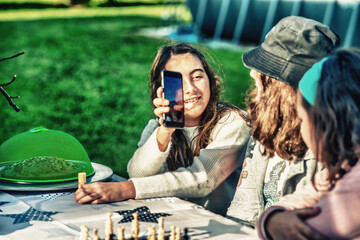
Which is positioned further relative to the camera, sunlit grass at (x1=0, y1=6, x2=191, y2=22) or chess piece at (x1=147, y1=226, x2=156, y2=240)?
sunlit grass at (x1=0, y1=6, x2=191, y2=22)

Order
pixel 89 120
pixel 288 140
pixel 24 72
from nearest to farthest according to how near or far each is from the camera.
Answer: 1. pixel 288 140
2. pixel 89 120
3. pixel 24 72

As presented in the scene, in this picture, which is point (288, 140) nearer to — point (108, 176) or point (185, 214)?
point (185, 214)

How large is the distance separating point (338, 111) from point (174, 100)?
1.09 metres

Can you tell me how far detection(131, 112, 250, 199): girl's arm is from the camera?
255cm

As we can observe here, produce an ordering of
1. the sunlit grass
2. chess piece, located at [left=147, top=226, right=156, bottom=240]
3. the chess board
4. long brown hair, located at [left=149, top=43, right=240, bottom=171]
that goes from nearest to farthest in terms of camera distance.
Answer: chess piece, located at [left=147, top=226, right=156, bottom=240], the chess board, long brown hair, located at [left=149, top=43, right=240, bottom=171], the sunlit grass

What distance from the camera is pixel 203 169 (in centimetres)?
271

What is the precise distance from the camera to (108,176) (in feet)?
9.16

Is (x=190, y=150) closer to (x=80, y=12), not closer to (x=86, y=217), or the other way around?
(x=86, y=217)

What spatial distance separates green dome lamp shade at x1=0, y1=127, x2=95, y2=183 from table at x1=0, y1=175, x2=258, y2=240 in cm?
16

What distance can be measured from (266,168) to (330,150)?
1.03m

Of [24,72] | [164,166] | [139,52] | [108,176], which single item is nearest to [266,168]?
[164,166]

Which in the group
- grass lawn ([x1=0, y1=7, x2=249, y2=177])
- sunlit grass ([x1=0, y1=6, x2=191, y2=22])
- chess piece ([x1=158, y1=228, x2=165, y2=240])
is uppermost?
chess piece ([x1=158, y1=228, x2=165, y2=240])

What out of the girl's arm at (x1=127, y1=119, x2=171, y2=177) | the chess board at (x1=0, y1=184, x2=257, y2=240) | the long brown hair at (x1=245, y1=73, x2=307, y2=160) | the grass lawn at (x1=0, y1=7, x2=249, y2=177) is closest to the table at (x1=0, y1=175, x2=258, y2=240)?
the chess board at (x1=0, y1=184, x2=257, y2=240)

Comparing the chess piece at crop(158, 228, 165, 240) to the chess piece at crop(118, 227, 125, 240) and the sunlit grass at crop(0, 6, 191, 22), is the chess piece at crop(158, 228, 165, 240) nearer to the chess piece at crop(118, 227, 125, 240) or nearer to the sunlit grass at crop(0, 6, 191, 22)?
the chess piece at crop(118, 227, 125, 240)
